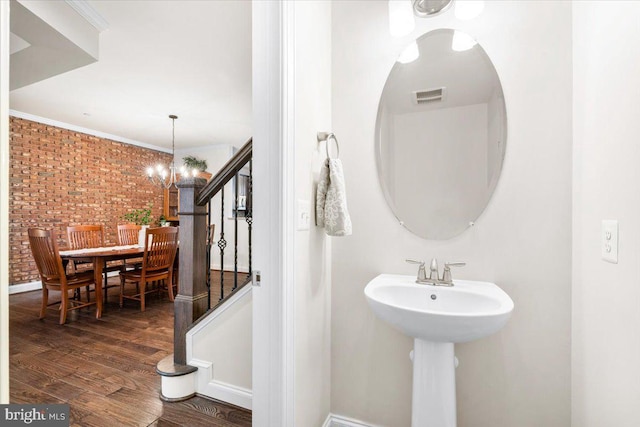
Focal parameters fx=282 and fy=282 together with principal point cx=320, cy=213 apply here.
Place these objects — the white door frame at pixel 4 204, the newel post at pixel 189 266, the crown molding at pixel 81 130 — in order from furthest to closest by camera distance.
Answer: the crown molding at pixel 81 130, the newel post at pixel 189 266, the white door frame at pixel 4 204

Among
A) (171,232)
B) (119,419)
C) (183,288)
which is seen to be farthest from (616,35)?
(171,232)

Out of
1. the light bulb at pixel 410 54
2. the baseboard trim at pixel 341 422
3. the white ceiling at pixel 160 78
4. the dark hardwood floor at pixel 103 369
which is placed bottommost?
the dark hardwood floor at pixel 103 369

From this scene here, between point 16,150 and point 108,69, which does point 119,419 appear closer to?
point 108,69

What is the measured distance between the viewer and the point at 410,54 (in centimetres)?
136

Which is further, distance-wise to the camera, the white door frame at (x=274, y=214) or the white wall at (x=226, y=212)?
the white wall at (x=226, y=212)

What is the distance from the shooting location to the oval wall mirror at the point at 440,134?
1.26 meters

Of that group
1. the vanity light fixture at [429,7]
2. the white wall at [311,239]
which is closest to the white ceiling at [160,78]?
the white wall at [311,239]

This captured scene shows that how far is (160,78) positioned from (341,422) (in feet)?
12.4

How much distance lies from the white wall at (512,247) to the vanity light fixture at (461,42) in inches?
1.2

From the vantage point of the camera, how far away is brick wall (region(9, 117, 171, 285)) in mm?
4078

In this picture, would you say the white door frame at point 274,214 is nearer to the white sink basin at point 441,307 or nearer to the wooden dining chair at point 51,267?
the white sink basin at point 441,307

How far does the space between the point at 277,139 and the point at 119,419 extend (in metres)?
1.79

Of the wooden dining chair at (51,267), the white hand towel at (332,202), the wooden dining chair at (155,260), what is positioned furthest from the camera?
the wooden dining chair at (155,260)

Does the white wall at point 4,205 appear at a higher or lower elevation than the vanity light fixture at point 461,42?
lower
